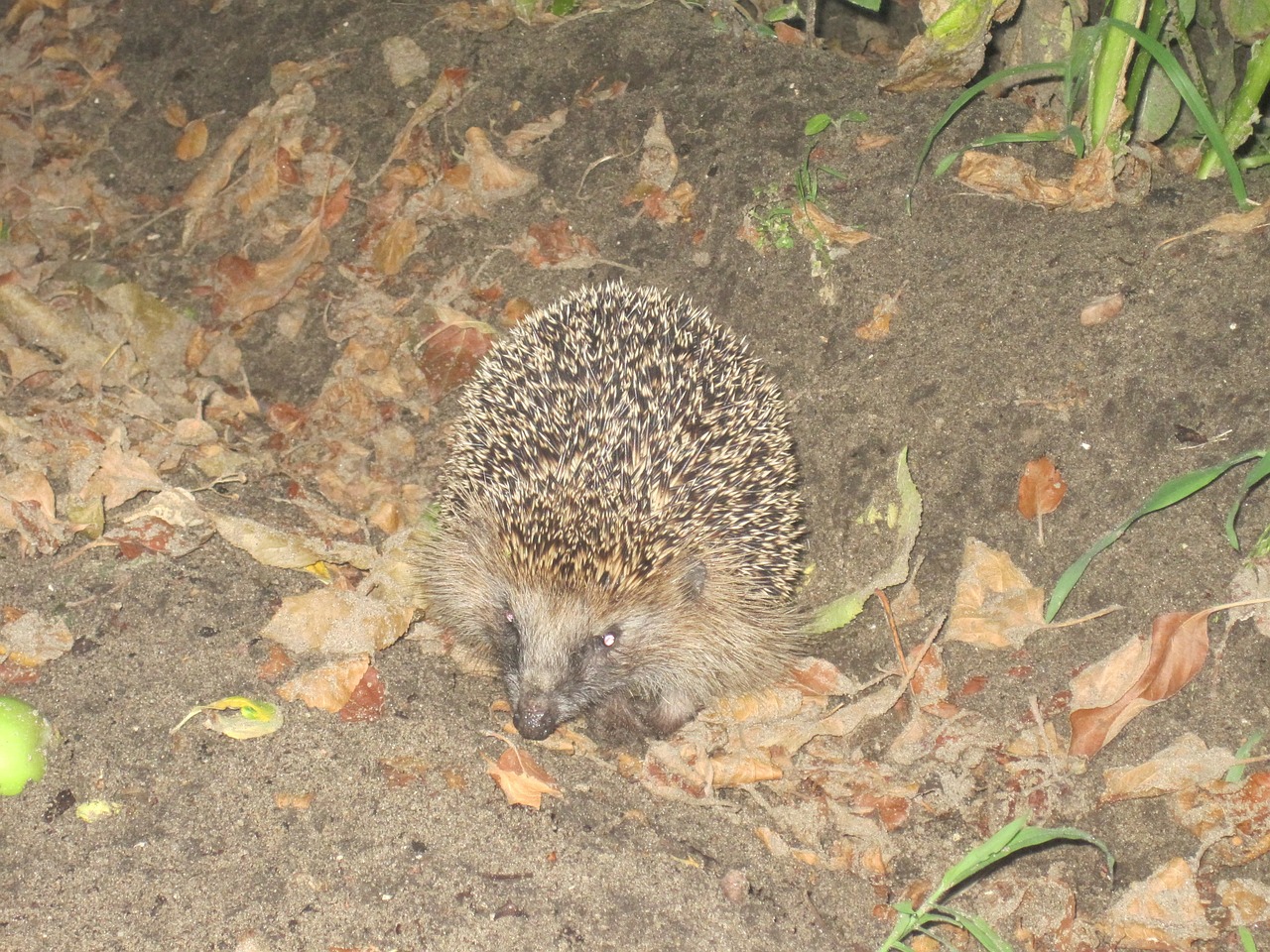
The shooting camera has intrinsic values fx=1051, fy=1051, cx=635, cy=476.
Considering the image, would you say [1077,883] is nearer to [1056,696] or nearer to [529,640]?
[1056,696]

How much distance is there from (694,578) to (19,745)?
2.29 metres

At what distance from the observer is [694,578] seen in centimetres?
405

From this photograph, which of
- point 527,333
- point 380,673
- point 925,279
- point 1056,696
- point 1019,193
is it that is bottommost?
point 380,673

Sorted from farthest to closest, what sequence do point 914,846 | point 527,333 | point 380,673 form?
point 527,333
point 380,673
point 914,846

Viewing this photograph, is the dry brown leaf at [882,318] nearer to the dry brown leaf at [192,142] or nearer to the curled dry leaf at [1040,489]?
the curled dry leaf at [1040,489]

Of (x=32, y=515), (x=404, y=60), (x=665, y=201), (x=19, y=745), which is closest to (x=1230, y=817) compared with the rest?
(x=665, y=201)

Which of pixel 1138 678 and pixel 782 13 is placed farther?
pixel 782 13

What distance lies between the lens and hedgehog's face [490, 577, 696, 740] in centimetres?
375

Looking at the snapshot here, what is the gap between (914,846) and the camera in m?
3.41

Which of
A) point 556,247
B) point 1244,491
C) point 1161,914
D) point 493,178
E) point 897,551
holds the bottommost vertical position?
point 1161,914

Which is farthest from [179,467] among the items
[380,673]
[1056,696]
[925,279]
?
[1056,696]

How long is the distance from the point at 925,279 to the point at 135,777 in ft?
11.4

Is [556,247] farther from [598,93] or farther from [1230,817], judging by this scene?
[1230,817]

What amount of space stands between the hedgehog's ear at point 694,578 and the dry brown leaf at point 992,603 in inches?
36.6
